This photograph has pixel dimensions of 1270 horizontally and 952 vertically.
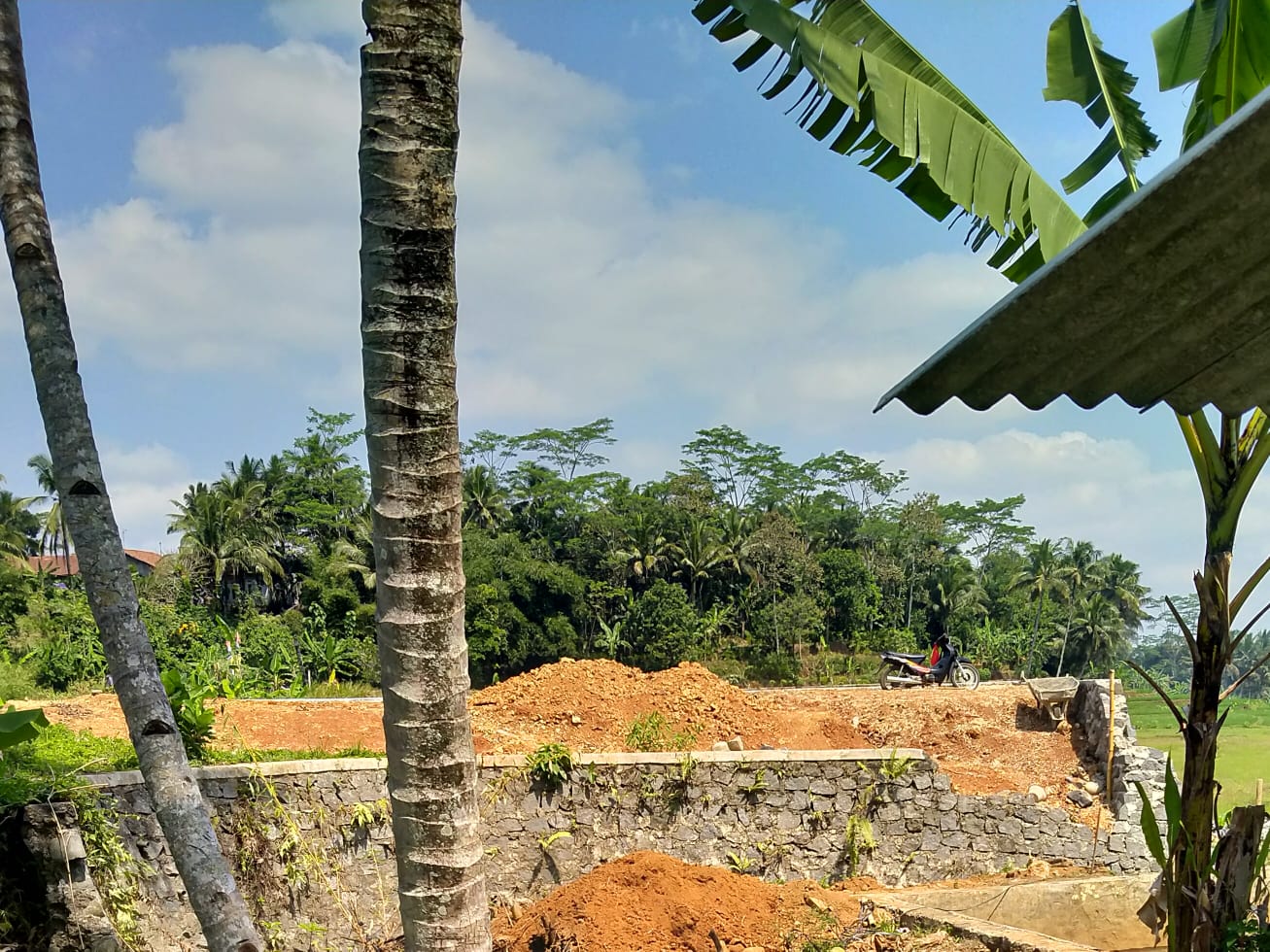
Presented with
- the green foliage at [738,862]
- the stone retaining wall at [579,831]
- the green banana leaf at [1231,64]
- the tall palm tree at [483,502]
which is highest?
the tall palm tree at [483,502]

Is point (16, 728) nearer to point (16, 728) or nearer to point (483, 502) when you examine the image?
point (16, 728)

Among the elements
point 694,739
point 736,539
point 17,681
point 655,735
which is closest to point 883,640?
point 736,539

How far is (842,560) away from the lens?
3225 centimetres

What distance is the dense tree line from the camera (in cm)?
2730

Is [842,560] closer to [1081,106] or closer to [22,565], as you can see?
[22,565]

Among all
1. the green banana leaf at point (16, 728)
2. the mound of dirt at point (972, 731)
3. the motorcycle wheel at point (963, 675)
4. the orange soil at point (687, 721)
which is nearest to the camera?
the green banana leaf at point (16, 728)

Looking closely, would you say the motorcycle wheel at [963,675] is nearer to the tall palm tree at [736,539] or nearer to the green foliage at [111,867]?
the green foliage at [111,867]

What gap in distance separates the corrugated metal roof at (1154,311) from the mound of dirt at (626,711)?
870 centimetres

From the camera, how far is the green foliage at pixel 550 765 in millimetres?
7559

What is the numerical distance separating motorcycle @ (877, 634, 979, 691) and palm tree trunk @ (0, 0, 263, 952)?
13.1 metres

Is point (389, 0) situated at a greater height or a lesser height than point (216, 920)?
greater

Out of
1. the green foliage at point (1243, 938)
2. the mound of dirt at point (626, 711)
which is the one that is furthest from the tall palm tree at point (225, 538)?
the green foliage at point (1243, 938)

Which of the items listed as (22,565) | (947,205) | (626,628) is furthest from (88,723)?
(22,565)

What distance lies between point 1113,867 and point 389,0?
32.5 feet
